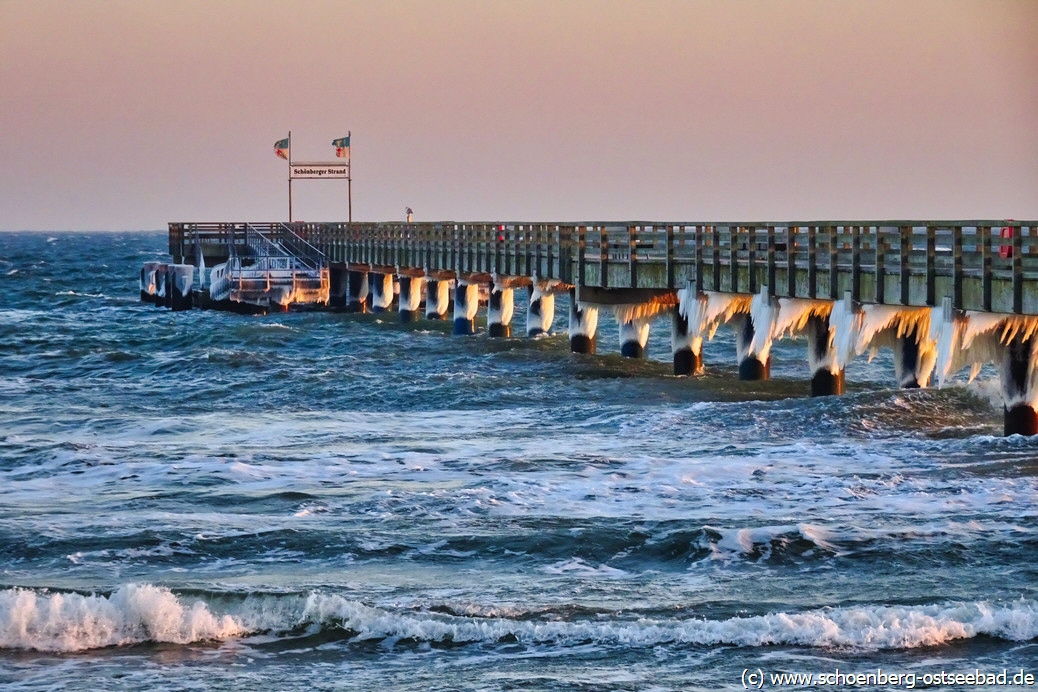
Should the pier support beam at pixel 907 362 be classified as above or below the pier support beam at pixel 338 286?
above

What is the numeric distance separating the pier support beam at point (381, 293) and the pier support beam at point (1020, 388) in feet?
125

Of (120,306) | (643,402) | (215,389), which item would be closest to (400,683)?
(643,402)

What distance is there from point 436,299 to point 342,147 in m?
20.9

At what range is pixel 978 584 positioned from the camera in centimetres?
1428

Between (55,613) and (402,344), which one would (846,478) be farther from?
(402,344)

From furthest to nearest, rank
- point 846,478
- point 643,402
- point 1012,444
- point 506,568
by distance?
point 643,402, point 1012,444, point 846,478, point 506,568

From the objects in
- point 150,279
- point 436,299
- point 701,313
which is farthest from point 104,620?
point 150,279

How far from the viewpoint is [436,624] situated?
13.3m

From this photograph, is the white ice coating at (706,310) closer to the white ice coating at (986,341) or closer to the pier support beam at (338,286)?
the white ice coating at (986,341)

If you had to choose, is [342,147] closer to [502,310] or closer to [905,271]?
[502,310]

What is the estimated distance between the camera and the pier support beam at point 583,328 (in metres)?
38.4

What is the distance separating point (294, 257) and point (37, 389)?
95.5 feet

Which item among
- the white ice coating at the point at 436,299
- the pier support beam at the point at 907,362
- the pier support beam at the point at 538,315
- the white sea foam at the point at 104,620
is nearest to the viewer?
the white sea foam at the point at 104,620

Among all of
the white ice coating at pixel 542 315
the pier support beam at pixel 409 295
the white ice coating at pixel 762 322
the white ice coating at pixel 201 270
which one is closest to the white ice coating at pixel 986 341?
the white ice coating at pixel 762 322
